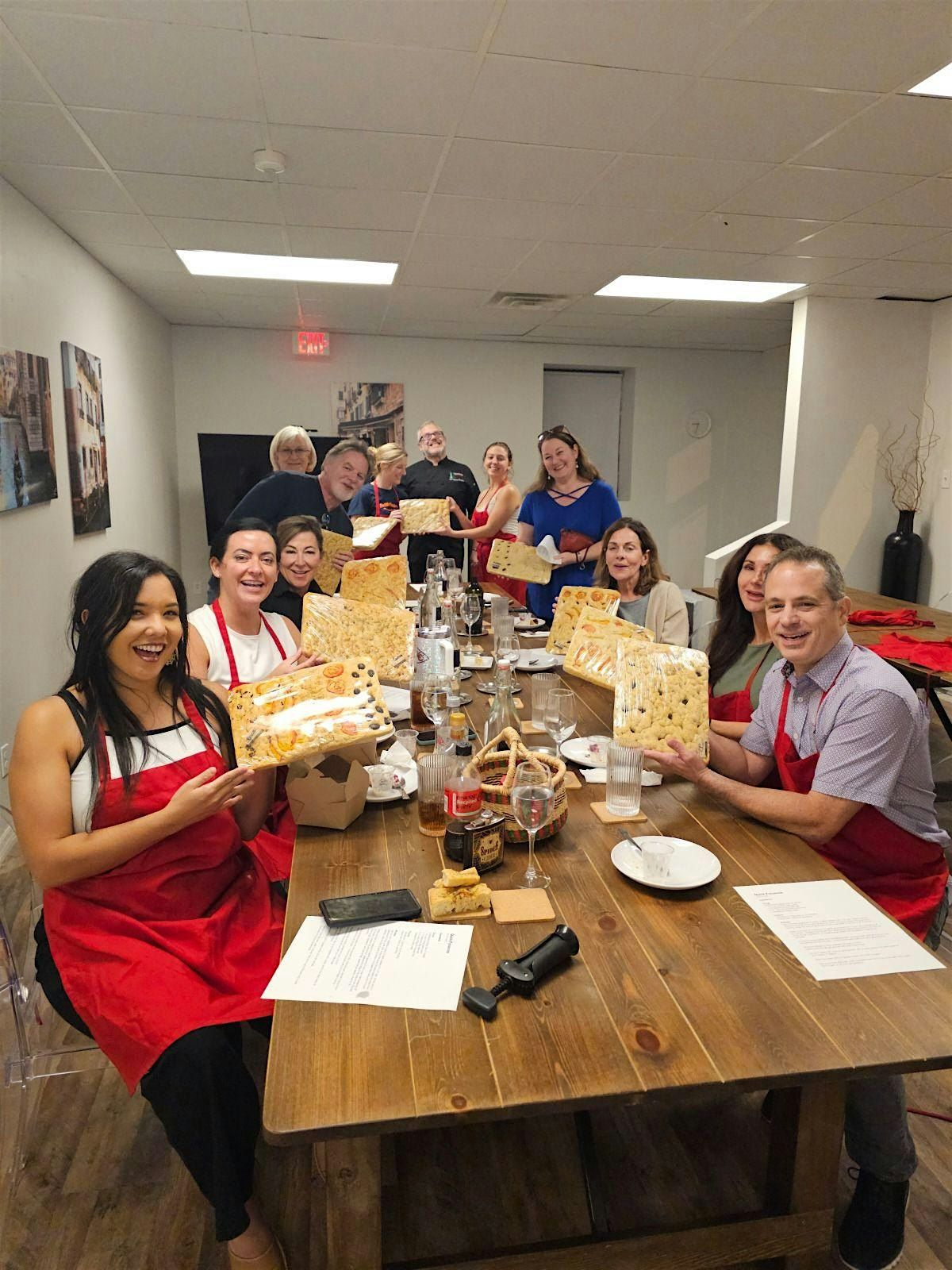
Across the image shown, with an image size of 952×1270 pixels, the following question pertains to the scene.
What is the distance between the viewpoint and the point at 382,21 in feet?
7.13

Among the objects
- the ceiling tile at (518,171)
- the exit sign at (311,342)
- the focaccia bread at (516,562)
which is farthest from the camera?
the exit sign at (311,342)

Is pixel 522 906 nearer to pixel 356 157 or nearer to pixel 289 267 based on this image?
pixel 356 157

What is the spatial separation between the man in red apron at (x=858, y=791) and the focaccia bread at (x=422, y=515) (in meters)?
2.48

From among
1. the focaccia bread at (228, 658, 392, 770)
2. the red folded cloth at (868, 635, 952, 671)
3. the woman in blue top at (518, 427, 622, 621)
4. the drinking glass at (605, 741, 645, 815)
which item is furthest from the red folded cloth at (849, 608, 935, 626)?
the focaccia bread at (228, 658, 392, 770)

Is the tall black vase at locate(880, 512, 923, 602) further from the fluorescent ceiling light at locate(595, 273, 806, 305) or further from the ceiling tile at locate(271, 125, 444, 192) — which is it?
the ceiling tile at locate(271, 125, 444, 192)

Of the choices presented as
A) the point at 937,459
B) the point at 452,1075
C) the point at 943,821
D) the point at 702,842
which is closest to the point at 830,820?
the point at 702,842

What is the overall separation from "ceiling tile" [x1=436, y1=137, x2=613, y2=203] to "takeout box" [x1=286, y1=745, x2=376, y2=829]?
2506 mm

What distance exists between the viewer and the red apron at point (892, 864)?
1.66m

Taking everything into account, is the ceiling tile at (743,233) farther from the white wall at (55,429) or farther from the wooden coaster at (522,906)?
the wooden coaster at (522,906)

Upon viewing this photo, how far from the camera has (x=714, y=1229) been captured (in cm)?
132

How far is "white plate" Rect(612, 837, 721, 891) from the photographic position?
1.40m

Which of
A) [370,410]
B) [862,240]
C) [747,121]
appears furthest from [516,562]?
[370,410]

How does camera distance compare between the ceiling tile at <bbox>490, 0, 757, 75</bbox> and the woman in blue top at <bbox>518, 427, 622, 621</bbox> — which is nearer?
the ceiling tile at <bbox>490, 0, 757, 75</bbox>

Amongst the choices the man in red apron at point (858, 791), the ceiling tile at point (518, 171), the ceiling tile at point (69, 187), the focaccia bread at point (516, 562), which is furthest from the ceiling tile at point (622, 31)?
the ceiling tile at point (69, 187)
